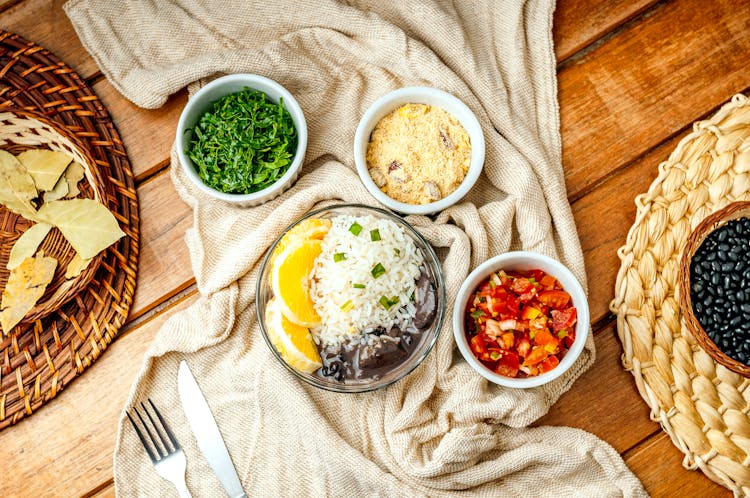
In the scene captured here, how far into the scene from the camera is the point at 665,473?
1943 millimetres

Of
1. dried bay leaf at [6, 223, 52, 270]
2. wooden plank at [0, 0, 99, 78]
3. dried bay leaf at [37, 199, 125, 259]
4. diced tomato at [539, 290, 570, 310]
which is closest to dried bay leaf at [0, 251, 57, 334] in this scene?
dried bay leaf at [6, 223, 52, 270]

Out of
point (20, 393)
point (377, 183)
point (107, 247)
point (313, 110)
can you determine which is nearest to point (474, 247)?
point (377, 183)

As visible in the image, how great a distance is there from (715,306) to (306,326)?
1.13 metres

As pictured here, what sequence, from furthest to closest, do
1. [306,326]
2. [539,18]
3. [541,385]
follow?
[539,18]
[541,385]
[306,326]

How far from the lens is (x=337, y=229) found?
1.85 metres

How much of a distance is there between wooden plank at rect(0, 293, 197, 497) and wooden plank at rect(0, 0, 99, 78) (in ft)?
3.02

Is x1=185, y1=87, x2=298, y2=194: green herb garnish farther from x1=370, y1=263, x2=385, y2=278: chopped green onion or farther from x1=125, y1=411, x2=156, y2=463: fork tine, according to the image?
x1=125, y1=411, x2=156, y2=463: fork tine

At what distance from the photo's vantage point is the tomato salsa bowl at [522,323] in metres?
1.79

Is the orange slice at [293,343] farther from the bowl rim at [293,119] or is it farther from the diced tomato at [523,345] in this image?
the diced tomato at [523,345]

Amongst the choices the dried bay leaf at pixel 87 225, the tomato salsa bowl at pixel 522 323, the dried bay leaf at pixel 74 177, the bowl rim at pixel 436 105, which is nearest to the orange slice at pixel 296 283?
the bowl rim at pixel 436 105

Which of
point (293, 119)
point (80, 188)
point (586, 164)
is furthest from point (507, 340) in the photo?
point (80, 188)

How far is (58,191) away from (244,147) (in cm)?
62

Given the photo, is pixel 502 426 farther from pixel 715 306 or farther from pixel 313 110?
pixel 313 110

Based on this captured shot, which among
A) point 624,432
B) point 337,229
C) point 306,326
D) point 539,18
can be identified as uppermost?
point 539,18
